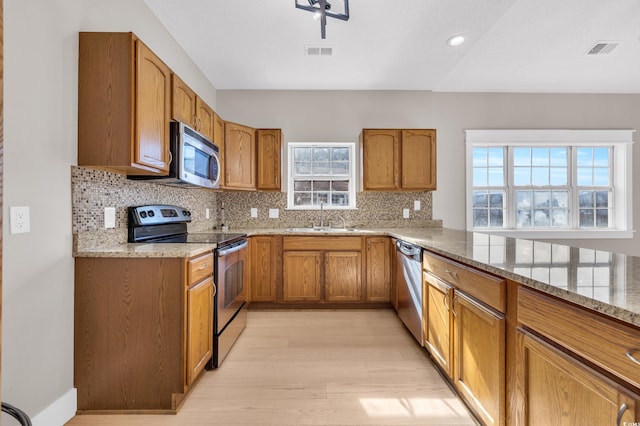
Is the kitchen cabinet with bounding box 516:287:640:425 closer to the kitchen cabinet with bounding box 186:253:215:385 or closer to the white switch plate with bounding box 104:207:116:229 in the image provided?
the kitchen cabinet with bounding box 186:253:215:385

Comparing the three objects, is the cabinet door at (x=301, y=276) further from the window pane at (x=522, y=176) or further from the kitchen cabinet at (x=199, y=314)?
the window pane at (x=522, y=176)

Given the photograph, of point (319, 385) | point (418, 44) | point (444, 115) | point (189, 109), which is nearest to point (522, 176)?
point (444, 115)

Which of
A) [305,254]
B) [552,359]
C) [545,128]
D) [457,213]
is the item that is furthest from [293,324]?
[545,128]

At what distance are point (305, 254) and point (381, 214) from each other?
3.88ft

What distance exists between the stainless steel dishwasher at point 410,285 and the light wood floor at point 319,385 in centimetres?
18

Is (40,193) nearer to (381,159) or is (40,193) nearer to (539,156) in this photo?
(381,159)

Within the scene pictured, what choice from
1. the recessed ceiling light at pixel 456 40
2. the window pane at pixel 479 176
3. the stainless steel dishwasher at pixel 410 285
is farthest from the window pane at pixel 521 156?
the stainless steel dishwasher at pixel 410 285

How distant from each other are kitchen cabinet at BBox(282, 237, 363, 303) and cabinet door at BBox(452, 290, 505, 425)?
1551 millimetres

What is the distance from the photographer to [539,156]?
394 cm

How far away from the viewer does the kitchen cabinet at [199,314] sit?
66.2 inches

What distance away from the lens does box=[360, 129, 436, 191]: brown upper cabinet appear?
337 cm

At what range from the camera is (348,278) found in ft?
10.4

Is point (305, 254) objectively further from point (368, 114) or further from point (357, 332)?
point (368, 114)

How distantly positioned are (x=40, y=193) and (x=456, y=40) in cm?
319
